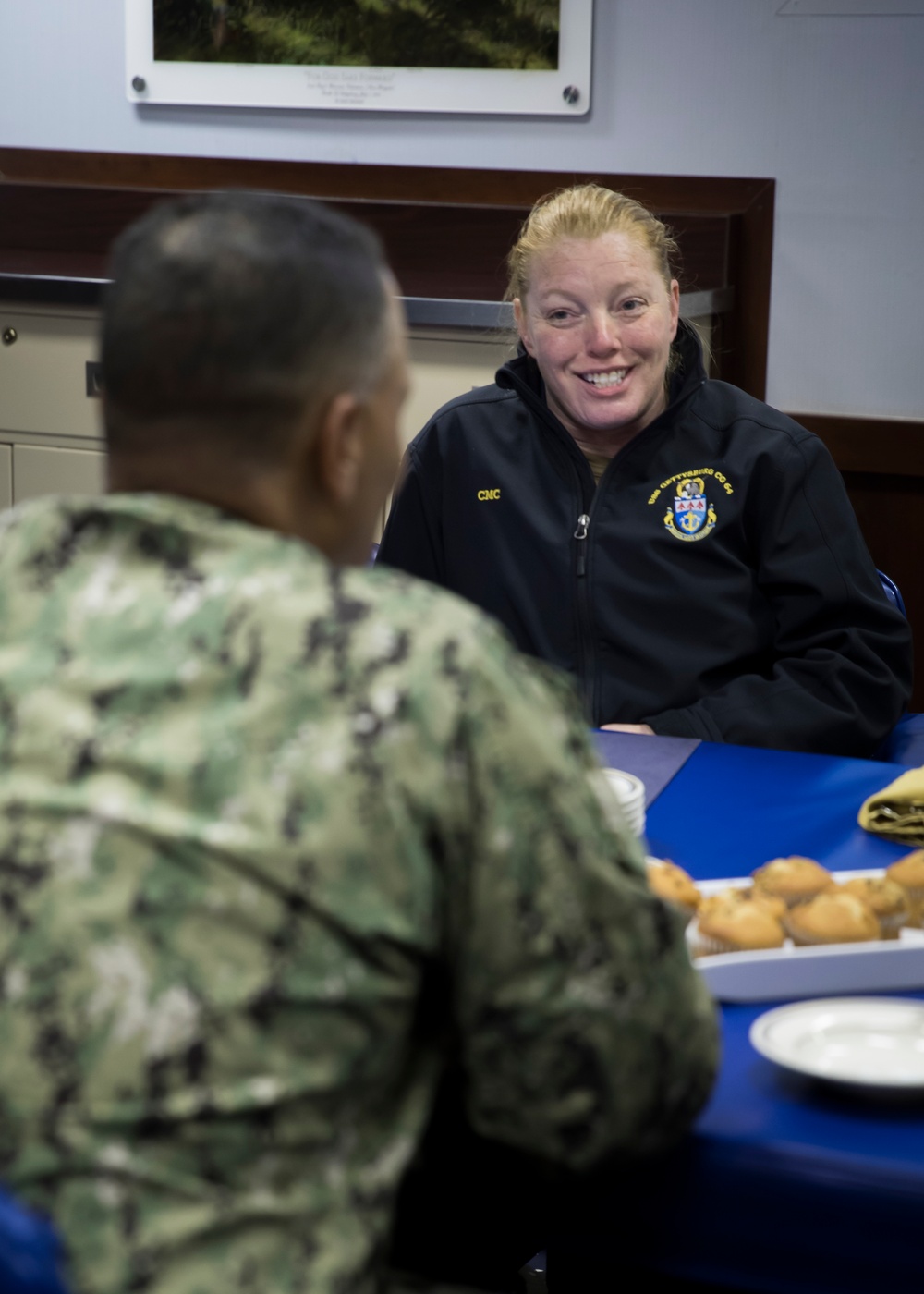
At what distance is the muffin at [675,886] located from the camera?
3.87ft

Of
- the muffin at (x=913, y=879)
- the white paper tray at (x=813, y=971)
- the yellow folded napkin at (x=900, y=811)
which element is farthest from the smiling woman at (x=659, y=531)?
the white paper tray at (x=813, y=971)

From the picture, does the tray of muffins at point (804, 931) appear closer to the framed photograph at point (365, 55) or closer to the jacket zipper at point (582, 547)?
the jacket zipper at point (582, 547)

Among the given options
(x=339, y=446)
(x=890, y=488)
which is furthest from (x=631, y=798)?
(x=890, y=488)

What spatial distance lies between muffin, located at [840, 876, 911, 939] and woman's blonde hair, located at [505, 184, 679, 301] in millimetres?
1158

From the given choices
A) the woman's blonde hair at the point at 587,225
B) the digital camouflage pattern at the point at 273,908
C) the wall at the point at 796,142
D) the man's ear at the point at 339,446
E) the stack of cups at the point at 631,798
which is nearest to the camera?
the digital camouflage pattern at the point at 273,908

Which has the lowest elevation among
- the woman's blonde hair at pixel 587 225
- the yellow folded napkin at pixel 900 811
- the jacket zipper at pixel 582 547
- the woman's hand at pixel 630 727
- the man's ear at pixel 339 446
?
the woman's hand at pixel 630 727

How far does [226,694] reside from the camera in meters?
0.75

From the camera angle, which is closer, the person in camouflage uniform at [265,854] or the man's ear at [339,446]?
the person in camouflage uniform at [265,854]

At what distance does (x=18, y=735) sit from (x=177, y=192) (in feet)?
10.4

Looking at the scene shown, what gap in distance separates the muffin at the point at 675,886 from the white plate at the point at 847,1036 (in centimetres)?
15

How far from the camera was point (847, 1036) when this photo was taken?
1.01m

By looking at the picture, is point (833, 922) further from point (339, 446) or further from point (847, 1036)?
point (339, 446)

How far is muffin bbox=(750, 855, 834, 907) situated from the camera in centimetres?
119

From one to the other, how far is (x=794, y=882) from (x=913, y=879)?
10 cm
